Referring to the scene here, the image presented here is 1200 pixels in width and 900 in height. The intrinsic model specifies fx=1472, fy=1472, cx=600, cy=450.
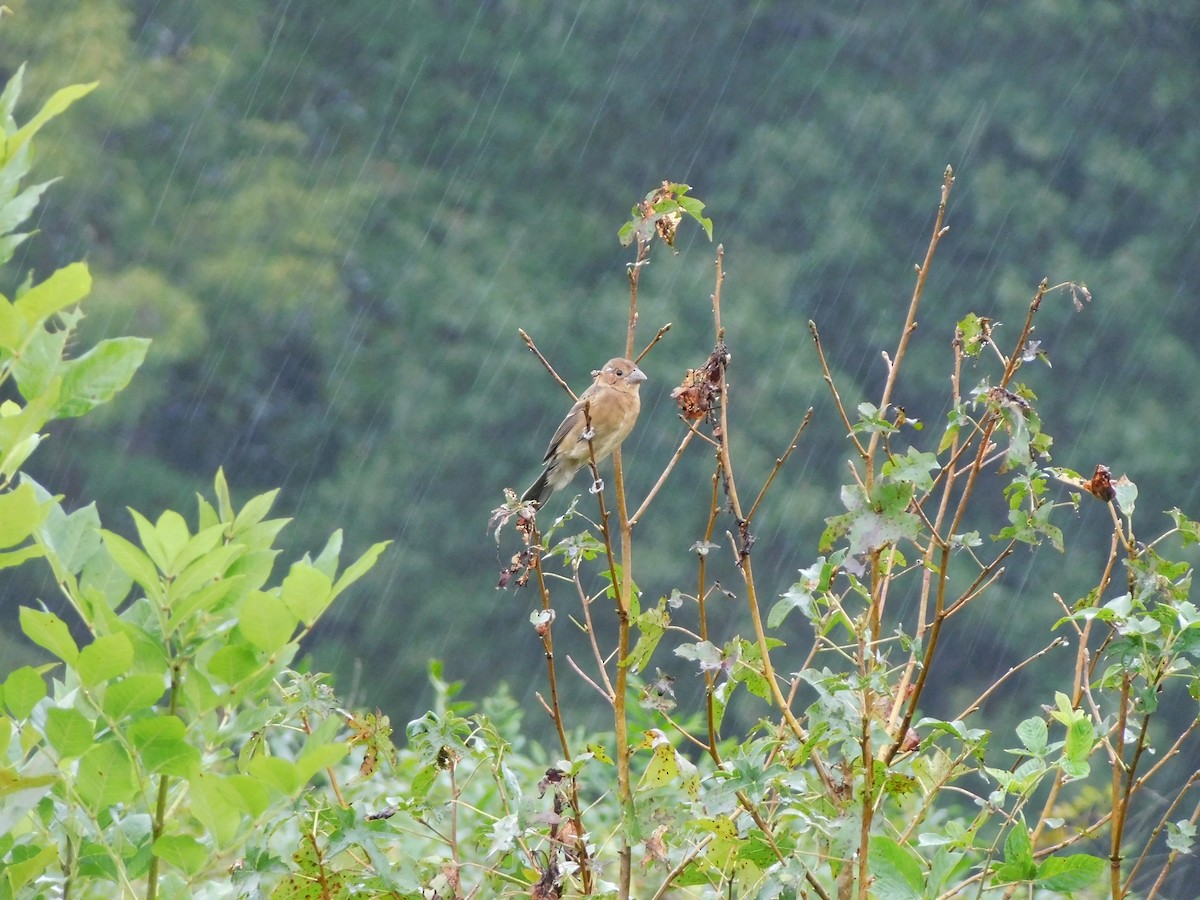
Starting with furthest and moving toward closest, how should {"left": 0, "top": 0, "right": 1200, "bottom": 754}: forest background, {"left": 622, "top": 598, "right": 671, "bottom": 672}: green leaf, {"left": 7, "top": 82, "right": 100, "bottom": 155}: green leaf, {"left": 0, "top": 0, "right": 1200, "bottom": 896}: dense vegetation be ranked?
{"left": 0, "top": 0, "right": 1200, "bottom": 754}: forest background < {"left": 0, "top": 0, "right": 1200, "bottom": 896}: dense vegetation < {"left": 622, "top": 598, "right": 671, "bottom": 672}: green leaf < {"left": 7, "top": 82, "right": 100, "bottom": 155}: green leaf

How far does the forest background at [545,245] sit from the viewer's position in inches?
341

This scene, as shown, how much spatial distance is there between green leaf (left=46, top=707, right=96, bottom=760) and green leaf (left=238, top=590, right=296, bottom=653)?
98 mm

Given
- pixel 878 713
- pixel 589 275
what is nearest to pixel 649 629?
pixel 878 713

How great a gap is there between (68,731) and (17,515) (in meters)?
0.14

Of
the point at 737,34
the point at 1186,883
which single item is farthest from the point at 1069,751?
the point at 737,34

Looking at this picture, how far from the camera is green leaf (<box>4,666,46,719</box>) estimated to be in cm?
81

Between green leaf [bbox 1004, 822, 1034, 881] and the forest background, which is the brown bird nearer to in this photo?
green leaf [bbox 1004, 822, 1034, 881]

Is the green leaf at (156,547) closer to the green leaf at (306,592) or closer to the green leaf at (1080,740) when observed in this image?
the green leaf at (306,592)

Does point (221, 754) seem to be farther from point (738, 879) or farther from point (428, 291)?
point (428, 291)

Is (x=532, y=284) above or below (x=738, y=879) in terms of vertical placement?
below

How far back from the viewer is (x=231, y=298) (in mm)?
9227

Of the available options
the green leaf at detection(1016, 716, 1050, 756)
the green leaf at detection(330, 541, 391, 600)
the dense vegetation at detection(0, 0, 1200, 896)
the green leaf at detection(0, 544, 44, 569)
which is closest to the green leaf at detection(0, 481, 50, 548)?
the green leaf at detection(0, 544, 44, 569)

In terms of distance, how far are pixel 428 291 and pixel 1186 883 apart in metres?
5.59

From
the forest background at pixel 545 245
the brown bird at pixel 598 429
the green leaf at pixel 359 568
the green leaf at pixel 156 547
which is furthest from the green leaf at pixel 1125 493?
the forest background at pixel 545 245
